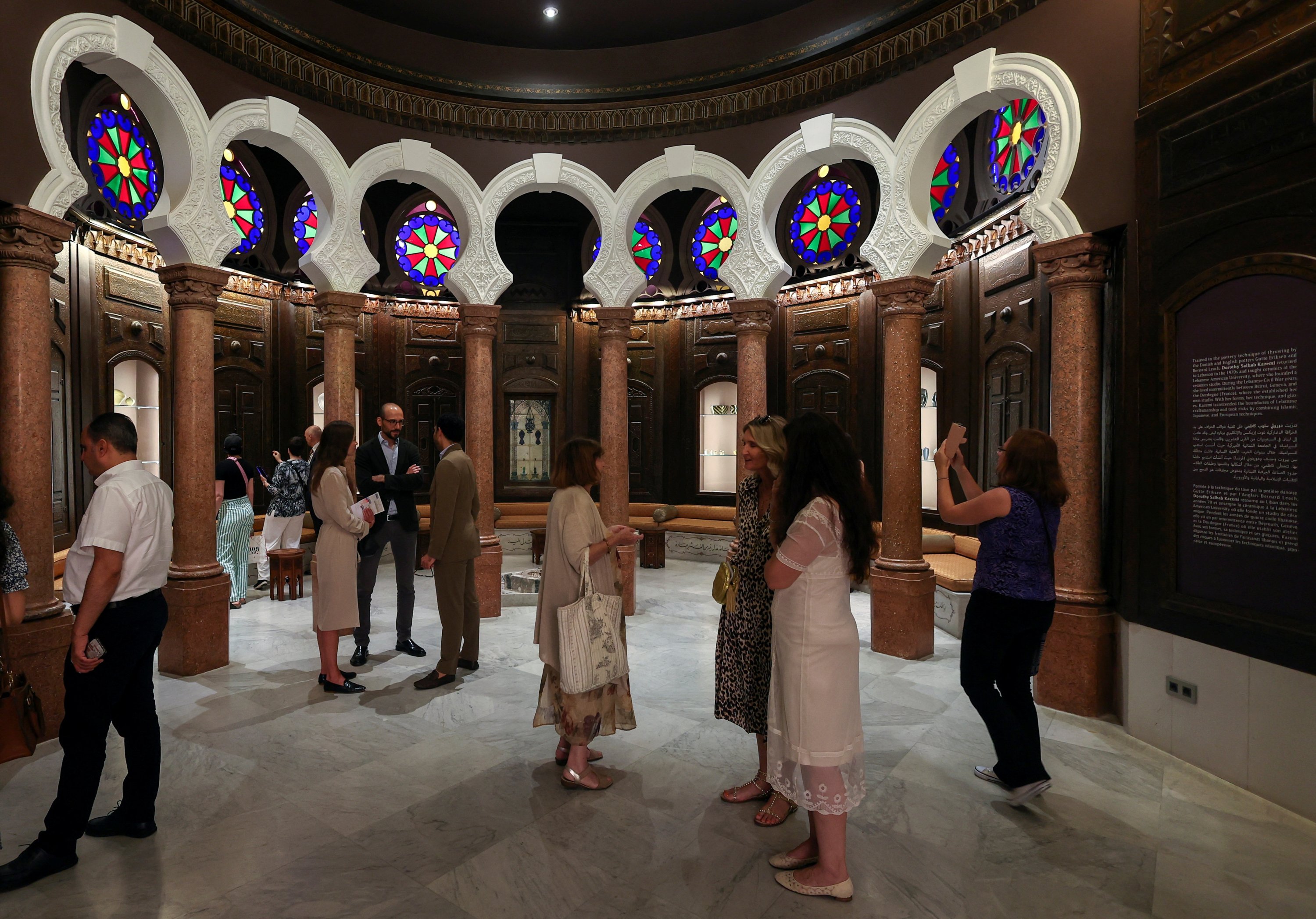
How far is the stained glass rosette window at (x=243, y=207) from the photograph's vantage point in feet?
32.1

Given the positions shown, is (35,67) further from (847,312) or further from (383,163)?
(847,312)

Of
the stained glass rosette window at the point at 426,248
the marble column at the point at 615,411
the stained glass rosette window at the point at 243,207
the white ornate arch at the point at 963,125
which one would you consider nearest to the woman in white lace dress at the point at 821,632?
the white ornate arch at the point at 963,125

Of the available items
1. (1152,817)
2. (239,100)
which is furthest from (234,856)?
(239,100)

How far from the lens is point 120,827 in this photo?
3.34 m

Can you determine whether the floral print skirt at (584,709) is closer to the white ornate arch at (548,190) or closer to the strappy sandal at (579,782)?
the strappy sandal at (579,782)

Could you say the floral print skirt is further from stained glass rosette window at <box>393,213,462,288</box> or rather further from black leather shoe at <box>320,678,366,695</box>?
stained glass rosette window at <box>393,213,462,288</box>

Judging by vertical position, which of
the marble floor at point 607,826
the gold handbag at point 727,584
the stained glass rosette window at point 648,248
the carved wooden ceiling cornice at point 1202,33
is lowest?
the marble floor at point 607,826

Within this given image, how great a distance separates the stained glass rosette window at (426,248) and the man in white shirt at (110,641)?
9019 millimetres

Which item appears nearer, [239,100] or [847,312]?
[239,100]

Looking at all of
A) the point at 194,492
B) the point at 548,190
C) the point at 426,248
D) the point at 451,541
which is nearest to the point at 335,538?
the point at 451,541

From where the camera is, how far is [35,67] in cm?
455

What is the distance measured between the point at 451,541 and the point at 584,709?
2.26 metres

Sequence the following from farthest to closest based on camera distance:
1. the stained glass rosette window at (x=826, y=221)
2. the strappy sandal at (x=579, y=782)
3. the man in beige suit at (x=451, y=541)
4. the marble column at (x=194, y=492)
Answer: the stained glass rosette window at (x=826, y=221), the marble column at (x=194, y=492), the man in beige suit at (x=451, y=541), the strappy sandal at (x=579, y=782)

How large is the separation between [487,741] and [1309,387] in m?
4.94
